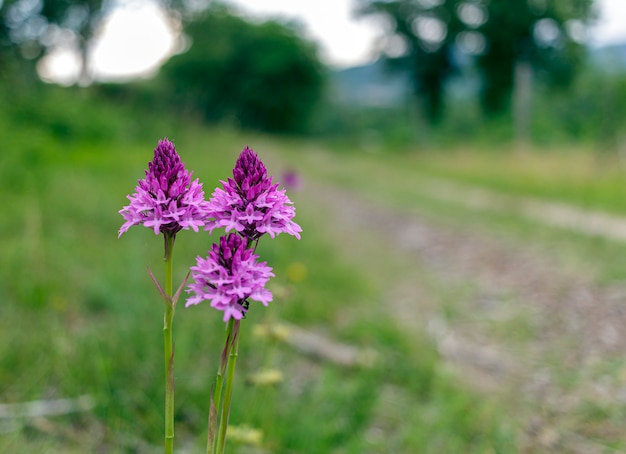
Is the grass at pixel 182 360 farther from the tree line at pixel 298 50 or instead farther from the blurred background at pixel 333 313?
the tree line at pixel 298 50

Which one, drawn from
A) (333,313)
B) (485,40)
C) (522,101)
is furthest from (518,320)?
(485,40)

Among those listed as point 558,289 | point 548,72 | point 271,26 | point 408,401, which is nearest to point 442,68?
point 548,72

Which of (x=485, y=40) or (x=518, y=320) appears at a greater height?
(x=485, y=40)

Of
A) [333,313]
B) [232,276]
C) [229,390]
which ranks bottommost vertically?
[333,313]

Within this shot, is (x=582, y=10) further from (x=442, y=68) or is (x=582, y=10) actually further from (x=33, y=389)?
(x=33, y=389)

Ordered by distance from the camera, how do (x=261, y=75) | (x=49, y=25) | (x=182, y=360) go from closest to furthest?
(x=182, y=360)
(x=49, y=25)
(x=261, y=75)

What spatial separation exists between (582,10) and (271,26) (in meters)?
26.6

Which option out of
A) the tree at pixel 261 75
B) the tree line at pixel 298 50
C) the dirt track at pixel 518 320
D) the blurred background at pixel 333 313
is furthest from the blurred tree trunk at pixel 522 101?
the tree at pixel 261 75

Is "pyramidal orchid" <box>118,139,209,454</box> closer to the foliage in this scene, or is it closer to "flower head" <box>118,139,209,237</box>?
"flower head" <box>118,139,209,237</box>

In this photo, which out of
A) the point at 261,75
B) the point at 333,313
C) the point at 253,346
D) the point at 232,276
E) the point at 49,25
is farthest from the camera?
the point at 261,75

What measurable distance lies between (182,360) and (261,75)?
42689 mm

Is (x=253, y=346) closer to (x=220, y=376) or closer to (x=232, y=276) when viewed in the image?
(x=220, y=376)

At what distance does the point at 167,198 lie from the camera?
3.83 ft

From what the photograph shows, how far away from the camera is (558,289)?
5.34 metres
